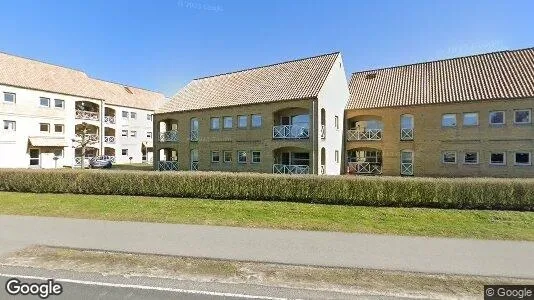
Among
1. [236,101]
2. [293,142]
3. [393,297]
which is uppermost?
[236,101]

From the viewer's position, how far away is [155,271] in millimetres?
5449

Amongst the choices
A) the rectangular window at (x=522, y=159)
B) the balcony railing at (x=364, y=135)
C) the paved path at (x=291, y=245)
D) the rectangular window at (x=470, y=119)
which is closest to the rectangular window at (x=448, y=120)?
the rectangular window at (x=470, y=119)

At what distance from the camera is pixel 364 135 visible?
25.8 metres

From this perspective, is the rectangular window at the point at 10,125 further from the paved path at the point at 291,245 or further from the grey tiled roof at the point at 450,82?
the grey tiled roof at the point at 450,82

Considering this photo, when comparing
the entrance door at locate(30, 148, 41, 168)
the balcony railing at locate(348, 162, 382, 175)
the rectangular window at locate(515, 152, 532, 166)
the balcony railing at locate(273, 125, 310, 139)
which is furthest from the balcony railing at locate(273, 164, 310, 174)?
the entrance door at locate(30, 148, 41, 168)

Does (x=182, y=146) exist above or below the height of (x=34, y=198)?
above

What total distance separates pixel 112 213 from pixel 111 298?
676cm

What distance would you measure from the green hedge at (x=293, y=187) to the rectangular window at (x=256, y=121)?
11718 mm

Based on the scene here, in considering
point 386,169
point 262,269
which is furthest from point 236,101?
point 262,269

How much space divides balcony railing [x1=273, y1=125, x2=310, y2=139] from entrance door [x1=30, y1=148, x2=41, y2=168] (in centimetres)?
2852

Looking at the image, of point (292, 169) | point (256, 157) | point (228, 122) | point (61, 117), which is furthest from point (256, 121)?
point (61, 117)

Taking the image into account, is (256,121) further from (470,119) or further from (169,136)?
(470,119)

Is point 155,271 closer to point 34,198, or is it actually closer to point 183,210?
point 183,210

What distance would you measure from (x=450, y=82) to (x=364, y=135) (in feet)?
24.8
